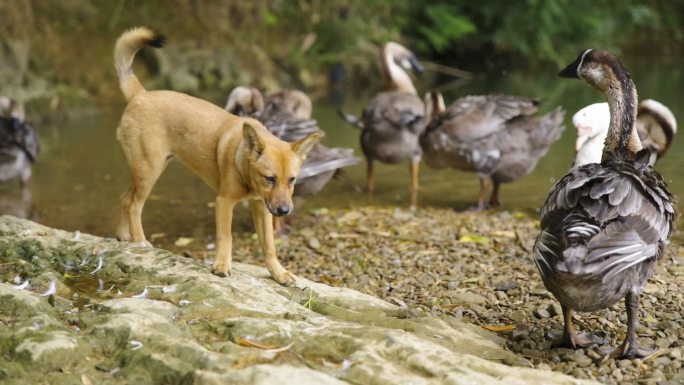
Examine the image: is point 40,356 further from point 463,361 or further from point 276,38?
point 276,38

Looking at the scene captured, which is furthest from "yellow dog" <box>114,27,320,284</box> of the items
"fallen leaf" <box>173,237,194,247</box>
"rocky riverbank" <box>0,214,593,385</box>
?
"fallen leaf" <box>173,237,194,247</box>

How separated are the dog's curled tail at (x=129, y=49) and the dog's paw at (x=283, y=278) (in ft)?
5.95

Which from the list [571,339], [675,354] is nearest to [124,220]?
[571,339]

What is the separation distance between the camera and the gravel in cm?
423

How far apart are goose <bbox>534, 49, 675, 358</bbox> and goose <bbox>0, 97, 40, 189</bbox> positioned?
23.6 ft

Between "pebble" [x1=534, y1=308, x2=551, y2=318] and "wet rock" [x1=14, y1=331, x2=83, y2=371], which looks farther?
"pebble" [x1=534, y1=308, x2=551, y2=318]

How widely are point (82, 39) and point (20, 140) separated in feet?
25.2

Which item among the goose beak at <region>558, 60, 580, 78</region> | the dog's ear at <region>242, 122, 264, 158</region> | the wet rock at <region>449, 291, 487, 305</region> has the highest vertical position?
the goose beak at <region>558, 60, 580, 78</region>

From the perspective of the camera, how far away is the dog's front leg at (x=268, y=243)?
5.05 meters

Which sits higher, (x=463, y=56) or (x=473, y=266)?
(x=463, y=56)

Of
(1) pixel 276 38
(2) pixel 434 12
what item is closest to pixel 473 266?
(1) pixel 276 38

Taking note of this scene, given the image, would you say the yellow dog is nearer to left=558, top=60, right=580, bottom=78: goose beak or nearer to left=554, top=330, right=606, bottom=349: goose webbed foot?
left=554, top=330, right=606, bottom=349: goose webbed foot

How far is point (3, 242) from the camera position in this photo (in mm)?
4871

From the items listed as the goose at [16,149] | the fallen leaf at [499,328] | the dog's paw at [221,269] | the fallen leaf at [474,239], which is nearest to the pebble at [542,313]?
the fallen leaf at [499,328]
